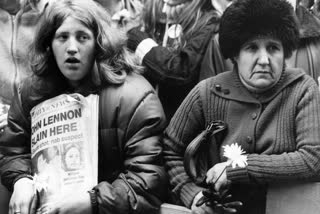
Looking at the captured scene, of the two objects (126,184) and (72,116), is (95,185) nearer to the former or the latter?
(126,184)

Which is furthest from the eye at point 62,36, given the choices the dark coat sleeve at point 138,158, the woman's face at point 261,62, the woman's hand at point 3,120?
the woman's face at point 261,62

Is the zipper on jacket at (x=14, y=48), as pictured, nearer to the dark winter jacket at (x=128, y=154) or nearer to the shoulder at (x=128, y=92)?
the dark winter jacket at (x=128, y=154)

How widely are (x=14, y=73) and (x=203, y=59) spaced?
1.27m

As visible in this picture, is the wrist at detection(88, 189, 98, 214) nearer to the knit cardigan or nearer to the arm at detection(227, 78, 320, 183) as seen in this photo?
the knit cardigan

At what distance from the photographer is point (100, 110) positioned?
3.43 metres

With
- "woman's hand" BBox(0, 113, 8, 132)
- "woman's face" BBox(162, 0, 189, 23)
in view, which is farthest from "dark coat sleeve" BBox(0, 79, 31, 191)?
"woman's face" BBox(162, 0, 189, 23)

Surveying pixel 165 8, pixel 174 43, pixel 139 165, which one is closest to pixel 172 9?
pixel 165 8

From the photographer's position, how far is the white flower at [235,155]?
3.02 meters

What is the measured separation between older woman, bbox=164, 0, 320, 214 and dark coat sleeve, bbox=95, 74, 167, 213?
0.12 metres

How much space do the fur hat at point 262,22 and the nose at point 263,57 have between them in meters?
0.09

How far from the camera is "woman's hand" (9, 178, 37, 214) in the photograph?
3.38 metres

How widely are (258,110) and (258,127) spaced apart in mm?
86

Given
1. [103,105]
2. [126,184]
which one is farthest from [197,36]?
[126,184]

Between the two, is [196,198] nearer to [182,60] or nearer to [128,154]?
[128,154]
